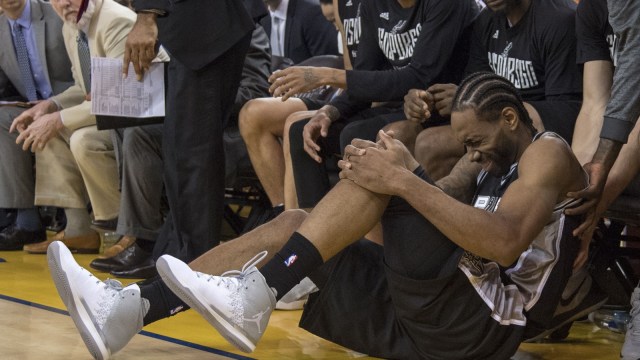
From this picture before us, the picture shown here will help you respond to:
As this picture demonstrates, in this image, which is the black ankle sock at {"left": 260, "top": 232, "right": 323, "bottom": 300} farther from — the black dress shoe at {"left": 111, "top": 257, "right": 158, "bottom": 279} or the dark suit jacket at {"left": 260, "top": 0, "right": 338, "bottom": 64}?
the dark suit jacket at {"left": 260, "top": 0, "right": 338, "bottom": 64}

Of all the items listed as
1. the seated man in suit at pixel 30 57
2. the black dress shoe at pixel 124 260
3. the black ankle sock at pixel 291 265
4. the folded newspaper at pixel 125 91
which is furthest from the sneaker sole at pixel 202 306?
the seated man in suit at pixel 30 57

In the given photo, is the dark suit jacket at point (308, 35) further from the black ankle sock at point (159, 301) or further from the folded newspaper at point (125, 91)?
the black ankle sock at point (159, 301)

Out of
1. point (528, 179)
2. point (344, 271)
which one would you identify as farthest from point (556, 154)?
point (344, 271)

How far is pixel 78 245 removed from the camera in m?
5.81

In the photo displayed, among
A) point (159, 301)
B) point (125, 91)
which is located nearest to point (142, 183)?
point (125, 91)

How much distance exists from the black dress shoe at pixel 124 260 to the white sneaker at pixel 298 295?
1158mm

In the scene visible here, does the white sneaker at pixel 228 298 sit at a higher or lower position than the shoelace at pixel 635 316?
higher

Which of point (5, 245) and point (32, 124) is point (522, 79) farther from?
point (5, 245)

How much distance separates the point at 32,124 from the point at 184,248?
5.99 ft

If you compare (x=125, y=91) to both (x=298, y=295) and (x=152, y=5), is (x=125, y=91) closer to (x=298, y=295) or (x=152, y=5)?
(x=152, y=5)

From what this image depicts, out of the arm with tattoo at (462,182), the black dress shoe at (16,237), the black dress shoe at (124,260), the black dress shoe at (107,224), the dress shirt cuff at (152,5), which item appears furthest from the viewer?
the black dress shoe at (16,237)

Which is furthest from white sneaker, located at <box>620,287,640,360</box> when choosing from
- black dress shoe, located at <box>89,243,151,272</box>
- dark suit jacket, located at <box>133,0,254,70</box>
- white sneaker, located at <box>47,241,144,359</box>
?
black dress shoe, located at <box>89,243,151,272</box>

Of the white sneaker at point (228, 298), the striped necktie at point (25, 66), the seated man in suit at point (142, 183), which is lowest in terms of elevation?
the seated man in suit at point (142, 183)

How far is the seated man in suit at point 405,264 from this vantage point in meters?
2.92
